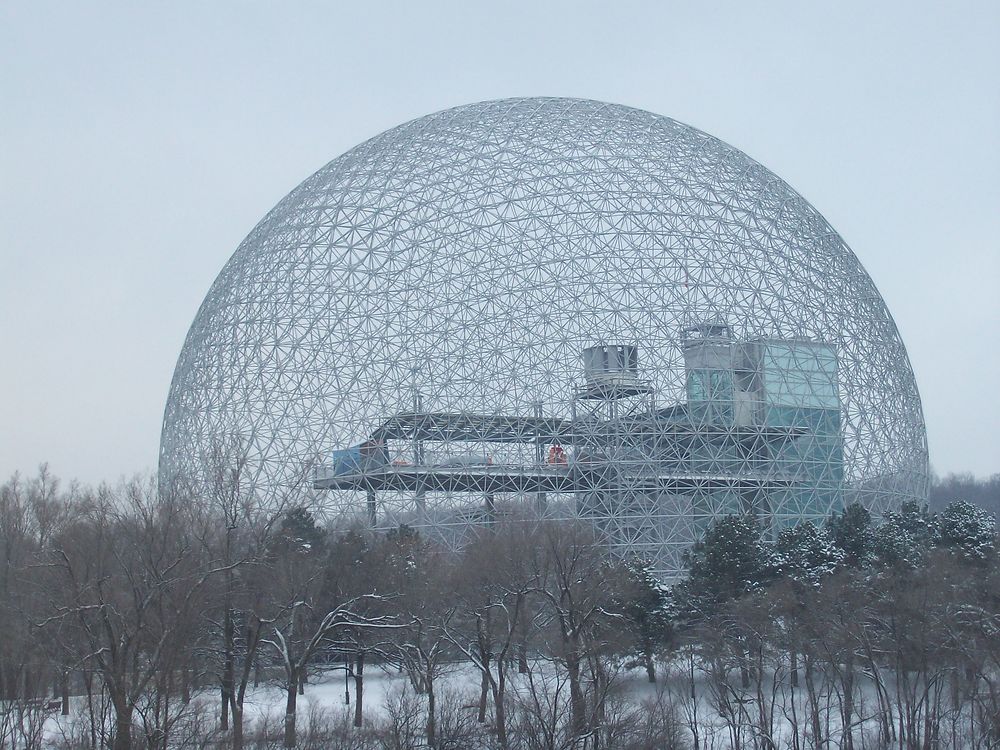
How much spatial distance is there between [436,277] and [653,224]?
24.7 feet

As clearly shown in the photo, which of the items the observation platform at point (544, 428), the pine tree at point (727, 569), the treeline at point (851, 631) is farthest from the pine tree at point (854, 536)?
the observation platform at point (544, 428)

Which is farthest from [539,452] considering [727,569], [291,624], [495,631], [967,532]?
[291,624]

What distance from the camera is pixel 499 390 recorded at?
3803 cm

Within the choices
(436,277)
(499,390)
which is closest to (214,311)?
(436,277)

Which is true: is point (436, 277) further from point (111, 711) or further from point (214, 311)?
point (111, 711)

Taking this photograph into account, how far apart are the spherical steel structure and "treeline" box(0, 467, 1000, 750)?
16.8 ft

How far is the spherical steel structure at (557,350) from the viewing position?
3812 cm

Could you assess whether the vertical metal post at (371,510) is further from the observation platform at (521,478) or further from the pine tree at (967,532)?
the pine tree at (967,532)

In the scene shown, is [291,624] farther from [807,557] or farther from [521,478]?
[521,478]

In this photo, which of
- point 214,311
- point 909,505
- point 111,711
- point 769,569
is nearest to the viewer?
point 111,711

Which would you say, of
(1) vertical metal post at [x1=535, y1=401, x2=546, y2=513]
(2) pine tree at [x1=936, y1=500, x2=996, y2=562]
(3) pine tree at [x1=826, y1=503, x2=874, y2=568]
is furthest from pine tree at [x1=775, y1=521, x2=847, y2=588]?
(1) vertical metal post at [x1=535, y1=401, x2=546, y2=513]

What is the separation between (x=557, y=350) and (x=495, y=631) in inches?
506

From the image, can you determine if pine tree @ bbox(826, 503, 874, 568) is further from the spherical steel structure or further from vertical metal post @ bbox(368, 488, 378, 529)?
vertical metal post @ bbox(368, 488, 378, 529)

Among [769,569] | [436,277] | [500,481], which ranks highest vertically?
[436,277]
